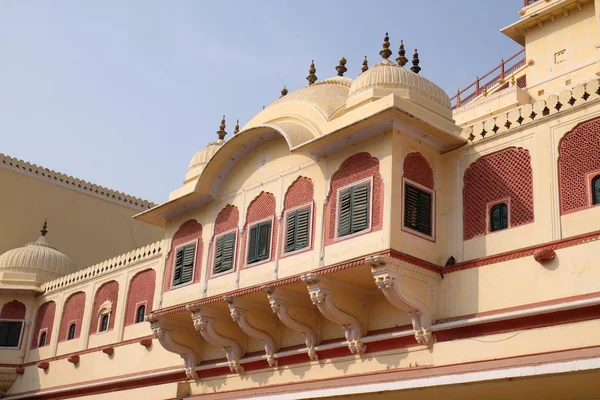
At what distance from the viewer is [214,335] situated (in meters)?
13.5

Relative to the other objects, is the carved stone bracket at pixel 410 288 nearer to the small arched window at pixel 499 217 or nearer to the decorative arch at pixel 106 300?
the small arched window at pixel 499 217

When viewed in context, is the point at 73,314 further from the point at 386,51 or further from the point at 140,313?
the point at 386,51

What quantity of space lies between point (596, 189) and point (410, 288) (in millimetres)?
2631

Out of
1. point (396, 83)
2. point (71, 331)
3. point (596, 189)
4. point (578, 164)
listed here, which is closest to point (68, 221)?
point (71, 331)

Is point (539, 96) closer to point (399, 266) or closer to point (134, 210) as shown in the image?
point (399, 266)

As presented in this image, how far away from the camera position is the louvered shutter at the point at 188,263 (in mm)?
14156

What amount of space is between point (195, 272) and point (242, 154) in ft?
7.19

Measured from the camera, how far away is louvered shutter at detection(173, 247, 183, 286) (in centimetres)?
1438

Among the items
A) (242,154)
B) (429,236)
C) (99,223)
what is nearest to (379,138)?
(429,236)

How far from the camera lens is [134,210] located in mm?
26516

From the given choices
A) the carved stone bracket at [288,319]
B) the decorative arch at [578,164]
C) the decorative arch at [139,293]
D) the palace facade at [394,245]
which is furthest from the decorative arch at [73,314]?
the decorative arch at [578,164]

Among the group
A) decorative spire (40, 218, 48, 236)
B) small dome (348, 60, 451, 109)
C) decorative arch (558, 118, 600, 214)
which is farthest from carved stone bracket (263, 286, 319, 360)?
decorative spire (40, 218, 48, 236)

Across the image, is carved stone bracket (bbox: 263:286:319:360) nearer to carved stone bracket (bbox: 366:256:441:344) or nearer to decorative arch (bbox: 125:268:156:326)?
carved stone bracket (bbox: 366:256:441:344)

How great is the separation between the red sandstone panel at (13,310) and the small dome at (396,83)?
12.3 m
